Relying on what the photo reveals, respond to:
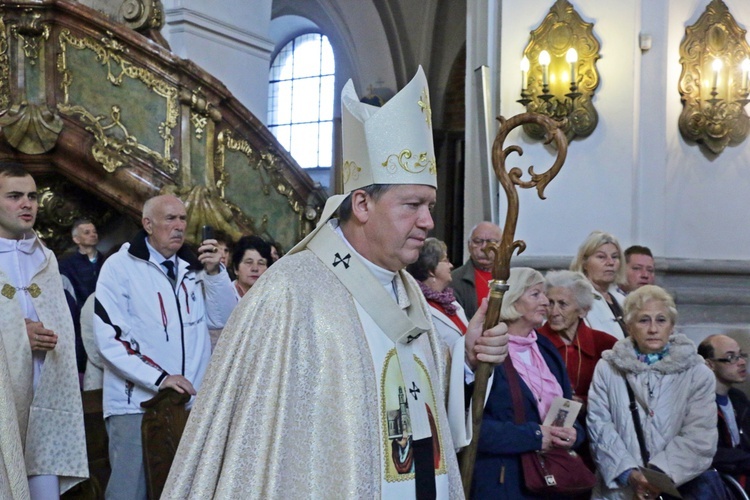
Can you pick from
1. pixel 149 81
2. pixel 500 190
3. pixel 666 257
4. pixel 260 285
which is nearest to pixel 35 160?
pixel 149 81

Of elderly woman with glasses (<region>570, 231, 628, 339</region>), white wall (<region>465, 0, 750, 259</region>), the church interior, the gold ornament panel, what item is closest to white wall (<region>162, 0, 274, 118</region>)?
the church interior

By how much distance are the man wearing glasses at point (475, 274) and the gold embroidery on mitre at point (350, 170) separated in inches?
119

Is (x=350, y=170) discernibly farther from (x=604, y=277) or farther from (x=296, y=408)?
(x=604, y=277)

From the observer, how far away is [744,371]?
572 centimetres

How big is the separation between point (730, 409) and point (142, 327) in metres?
3.14

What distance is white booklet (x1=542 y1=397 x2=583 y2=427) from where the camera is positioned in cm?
444

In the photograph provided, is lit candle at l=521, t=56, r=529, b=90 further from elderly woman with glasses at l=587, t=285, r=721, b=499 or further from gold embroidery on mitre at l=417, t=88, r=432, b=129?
gold embroidery on mitre at l=417, t=88, r=432, b=129

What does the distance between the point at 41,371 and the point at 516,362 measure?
212 cm

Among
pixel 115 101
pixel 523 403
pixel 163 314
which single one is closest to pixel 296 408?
pixel 523 403

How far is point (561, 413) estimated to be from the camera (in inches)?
176

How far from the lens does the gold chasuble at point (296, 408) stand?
2.59 metres

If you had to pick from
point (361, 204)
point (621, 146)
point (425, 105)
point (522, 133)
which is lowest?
point (361, 204)

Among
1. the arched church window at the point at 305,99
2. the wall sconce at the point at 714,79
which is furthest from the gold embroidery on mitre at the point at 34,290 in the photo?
the arched church window at the point at 305,99

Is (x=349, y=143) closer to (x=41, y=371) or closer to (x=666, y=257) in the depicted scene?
(x=41, y=371)
